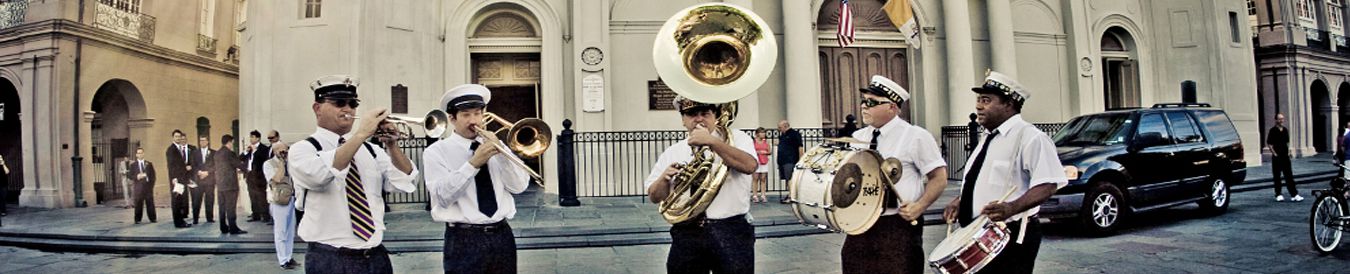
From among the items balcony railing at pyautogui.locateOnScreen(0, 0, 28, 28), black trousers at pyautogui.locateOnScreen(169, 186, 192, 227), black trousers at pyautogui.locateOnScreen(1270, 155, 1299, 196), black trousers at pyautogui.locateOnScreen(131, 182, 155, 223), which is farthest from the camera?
balcony railing at pyautogui.locateOnScreen(0, 0, 28, 28)

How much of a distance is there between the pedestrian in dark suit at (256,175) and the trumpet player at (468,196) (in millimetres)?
8395

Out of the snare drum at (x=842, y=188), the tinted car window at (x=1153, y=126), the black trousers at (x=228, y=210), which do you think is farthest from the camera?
the black trousers at (x=228, y=210)

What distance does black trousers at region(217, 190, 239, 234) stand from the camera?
1029 cm

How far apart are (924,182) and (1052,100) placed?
55.3ft

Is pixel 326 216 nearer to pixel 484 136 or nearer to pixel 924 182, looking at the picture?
pixel 484 136

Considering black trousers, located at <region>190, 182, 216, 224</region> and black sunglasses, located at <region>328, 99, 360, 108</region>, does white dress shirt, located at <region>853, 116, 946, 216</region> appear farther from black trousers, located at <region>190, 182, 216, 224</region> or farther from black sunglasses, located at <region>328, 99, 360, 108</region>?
black trousers, located at <region>190, 182, 216, 224</region>

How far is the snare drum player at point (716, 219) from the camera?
12.3ft

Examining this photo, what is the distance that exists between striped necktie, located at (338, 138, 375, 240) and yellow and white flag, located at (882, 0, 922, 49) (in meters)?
14.1

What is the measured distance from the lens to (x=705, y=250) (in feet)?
12.3

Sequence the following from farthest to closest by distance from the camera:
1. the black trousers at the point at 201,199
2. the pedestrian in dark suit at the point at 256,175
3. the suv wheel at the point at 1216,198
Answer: the black trousers at the point at 201,199
the pedestrian in dark suit at the point at 256,175
the suv wheel at the point at 1216,198

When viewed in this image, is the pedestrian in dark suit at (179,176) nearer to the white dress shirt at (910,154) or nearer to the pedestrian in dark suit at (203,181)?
the pedestrian in dark suit at (203,181)

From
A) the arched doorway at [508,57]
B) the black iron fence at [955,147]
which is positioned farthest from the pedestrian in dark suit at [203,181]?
the black iron fence at [955,147]

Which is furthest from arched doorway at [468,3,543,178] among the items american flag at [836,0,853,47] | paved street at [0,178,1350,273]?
paved street at [0,178,1350,273]

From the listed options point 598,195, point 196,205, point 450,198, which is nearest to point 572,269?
point 450,198
